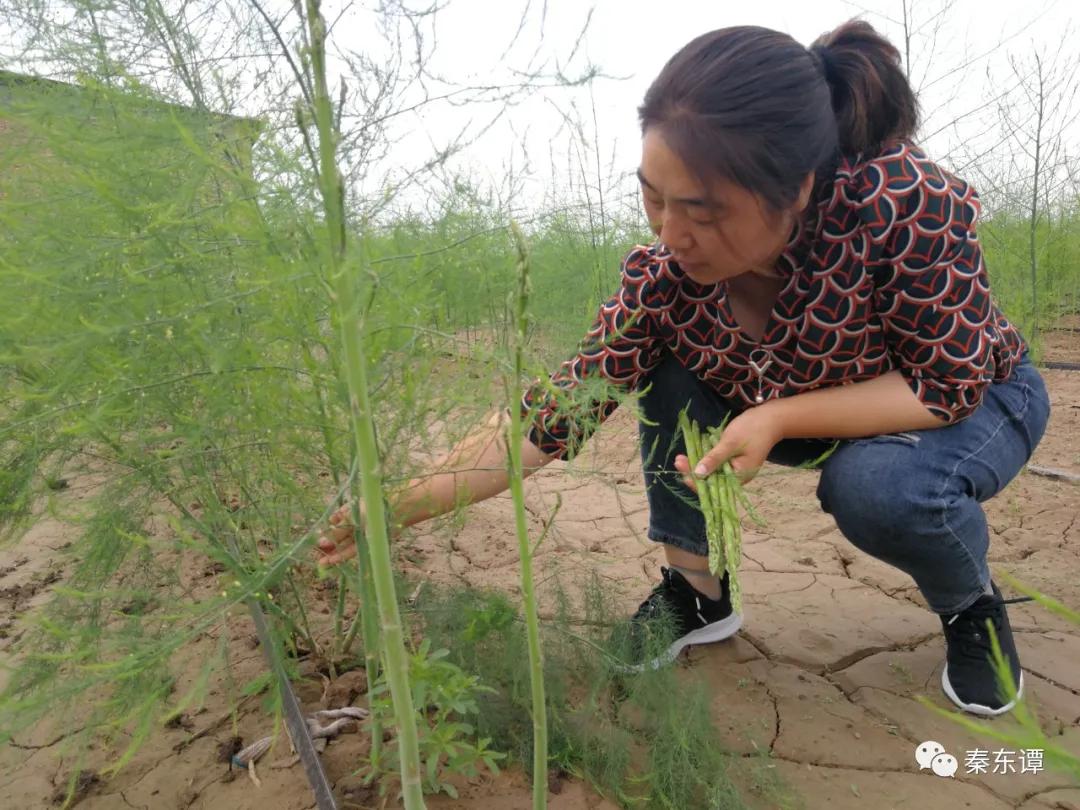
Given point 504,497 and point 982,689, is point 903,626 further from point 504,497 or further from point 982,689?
point 504,497

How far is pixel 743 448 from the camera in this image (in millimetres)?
1503

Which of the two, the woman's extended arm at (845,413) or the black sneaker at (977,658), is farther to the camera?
the black sneaker at (977,658)

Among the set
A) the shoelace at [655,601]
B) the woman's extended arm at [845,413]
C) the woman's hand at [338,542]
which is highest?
the woman's extended arm at [845,413]

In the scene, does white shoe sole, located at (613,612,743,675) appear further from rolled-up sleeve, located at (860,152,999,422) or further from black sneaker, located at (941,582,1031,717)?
rolled-up sleeve, located at (860,152,999,422)

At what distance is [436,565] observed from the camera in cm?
241

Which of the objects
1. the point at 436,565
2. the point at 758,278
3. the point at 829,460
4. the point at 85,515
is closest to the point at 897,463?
the point at 829,460

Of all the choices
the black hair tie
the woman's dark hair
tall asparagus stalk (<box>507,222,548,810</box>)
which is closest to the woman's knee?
the woman's dark hair

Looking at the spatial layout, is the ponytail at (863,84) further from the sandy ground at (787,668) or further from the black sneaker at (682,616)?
the black sneaker at (682,616)

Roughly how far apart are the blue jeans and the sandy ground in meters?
0.28

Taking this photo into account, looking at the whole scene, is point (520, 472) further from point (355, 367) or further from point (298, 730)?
point (298, 730)

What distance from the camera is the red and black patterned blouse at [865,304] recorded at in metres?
1.52

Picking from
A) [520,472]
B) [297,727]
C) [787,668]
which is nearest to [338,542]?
[297,727]

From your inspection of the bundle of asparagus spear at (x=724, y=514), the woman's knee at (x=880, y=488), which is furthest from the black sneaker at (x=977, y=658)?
the bundle of asparagus spear at (x=724, y=514)

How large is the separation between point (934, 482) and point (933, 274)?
1.34 ft
